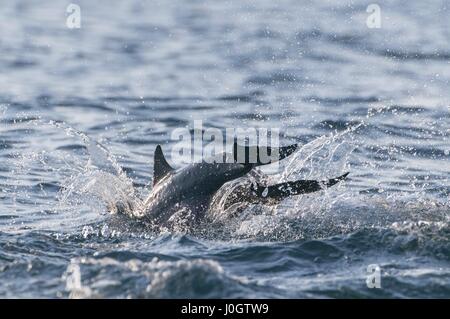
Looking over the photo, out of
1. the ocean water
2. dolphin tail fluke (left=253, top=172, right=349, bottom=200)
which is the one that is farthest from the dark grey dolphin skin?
the ocean water

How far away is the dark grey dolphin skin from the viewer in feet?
28.9

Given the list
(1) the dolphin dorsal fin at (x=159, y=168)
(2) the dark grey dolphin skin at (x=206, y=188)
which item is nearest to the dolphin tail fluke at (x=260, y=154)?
(2) the dark grey dolphin skin at (x=206, y=188)

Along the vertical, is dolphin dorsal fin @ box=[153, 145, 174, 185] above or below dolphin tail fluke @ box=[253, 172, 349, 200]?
above

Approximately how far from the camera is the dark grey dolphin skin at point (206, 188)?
8.82m

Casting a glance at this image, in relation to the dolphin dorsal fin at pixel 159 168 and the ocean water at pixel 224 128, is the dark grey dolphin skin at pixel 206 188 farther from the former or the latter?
the ocean water at pixel 224 128

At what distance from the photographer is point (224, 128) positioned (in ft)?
47.8

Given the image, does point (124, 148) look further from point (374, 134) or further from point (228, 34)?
point (228, 34)

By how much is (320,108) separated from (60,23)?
380 inches

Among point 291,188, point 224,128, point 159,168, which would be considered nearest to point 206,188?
point 159,168

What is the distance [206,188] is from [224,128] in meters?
5.56

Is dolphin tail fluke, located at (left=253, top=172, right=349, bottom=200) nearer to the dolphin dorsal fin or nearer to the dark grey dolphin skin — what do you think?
the dark grey dolphin skin

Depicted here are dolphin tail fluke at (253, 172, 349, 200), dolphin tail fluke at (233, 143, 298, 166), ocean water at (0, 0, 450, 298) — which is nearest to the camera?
ocean water at (0, 0, 450, 298)

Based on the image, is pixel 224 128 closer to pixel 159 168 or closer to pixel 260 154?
pixel 159 168

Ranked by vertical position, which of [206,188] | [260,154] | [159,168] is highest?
[260,154]
